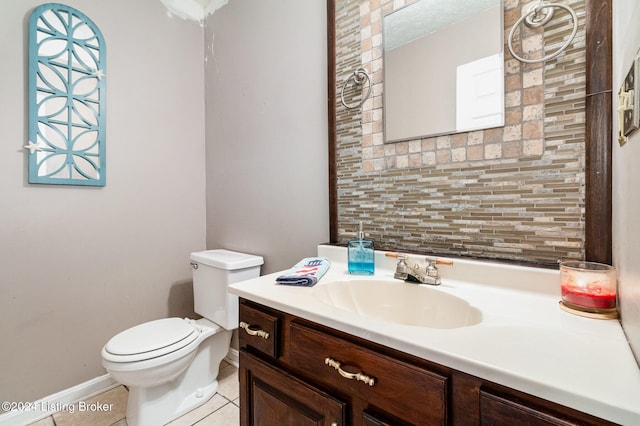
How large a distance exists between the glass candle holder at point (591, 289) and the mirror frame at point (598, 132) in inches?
3.4

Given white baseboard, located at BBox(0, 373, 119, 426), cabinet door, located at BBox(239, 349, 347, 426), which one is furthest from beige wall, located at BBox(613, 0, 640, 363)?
white baseboard, located at BBox(0, 373, 119, 426)

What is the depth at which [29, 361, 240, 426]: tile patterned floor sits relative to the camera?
1325 millimetres

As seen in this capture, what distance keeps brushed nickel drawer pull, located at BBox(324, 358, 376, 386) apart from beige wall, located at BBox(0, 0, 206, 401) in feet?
5.09

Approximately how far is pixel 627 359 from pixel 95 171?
6.95ft

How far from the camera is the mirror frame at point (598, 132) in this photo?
2.31ft

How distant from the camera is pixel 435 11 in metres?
0.99

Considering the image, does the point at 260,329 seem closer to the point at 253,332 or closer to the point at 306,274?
the point at 253,332

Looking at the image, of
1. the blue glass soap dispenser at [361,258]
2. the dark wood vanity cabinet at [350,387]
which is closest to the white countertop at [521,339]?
the dark wood vanity cabinet at [350,387]

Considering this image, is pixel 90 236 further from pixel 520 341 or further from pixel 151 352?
pixel 520 341

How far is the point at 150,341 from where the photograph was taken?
1.23 m

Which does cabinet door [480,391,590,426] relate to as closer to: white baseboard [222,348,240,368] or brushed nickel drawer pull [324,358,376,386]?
brushed nickel drawer pull [324,358,376,386]

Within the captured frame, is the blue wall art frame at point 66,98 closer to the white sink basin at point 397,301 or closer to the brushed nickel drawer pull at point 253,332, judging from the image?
the brushed nickel drawer pull at point 253,332

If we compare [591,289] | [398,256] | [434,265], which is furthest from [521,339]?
[398,256]

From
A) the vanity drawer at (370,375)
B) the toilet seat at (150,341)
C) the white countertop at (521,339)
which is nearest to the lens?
the white countertop at (521,339)
